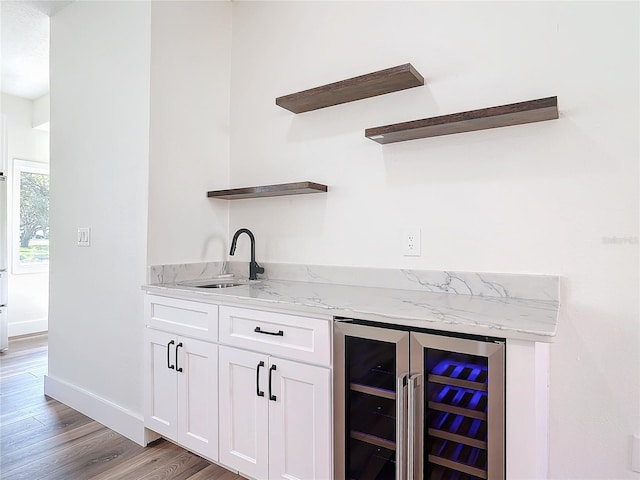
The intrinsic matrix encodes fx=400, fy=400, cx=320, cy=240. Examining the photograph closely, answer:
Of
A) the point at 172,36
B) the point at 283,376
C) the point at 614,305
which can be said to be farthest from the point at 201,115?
the point at 614,305

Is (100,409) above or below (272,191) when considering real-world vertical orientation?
below

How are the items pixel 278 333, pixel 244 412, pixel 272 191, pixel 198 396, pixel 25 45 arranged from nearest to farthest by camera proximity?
pixel 278 333
pixel 244 412
pixel 198 396
pixel 272 191
pixel 25 45

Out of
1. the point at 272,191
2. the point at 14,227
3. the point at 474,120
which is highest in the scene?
the point at 474,120

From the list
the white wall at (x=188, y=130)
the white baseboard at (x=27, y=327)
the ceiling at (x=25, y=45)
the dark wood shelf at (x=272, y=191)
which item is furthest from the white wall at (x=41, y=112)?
the dark wood shelf at (x=272, y=191)

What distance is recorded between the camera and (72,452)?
1960 millimetres

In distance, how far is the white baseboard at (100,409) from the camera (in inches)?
82.0

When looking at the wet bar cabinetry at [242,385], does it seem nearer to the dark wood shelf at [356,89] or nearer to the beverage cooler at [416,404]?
the beverage cooler at [416,404]

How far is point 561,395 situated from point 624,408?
189 millimetres

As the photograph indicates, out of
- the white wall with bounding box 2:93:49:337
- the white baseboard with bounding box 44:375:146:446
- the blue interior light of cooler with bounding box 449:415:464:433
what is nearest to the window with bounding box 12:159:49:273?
the white wall with bounding box 2:93:49:337

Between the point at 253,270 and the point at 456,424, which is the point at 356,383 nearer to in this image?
the point at 456,424

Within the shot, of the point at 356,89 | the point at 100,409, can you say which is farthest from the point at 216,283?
the point at 356,89

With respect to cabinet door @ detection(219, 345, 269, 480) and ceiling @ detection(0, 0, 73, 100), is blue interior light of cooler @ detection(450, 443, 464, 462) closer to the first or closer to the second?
cabinet door @ detection(219, 345, 269, 480)

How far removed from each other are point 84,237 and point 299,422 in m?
1.76

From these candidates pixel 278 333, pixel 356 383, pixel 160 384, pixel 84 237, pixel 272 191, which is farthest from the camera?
pixel 84 237
